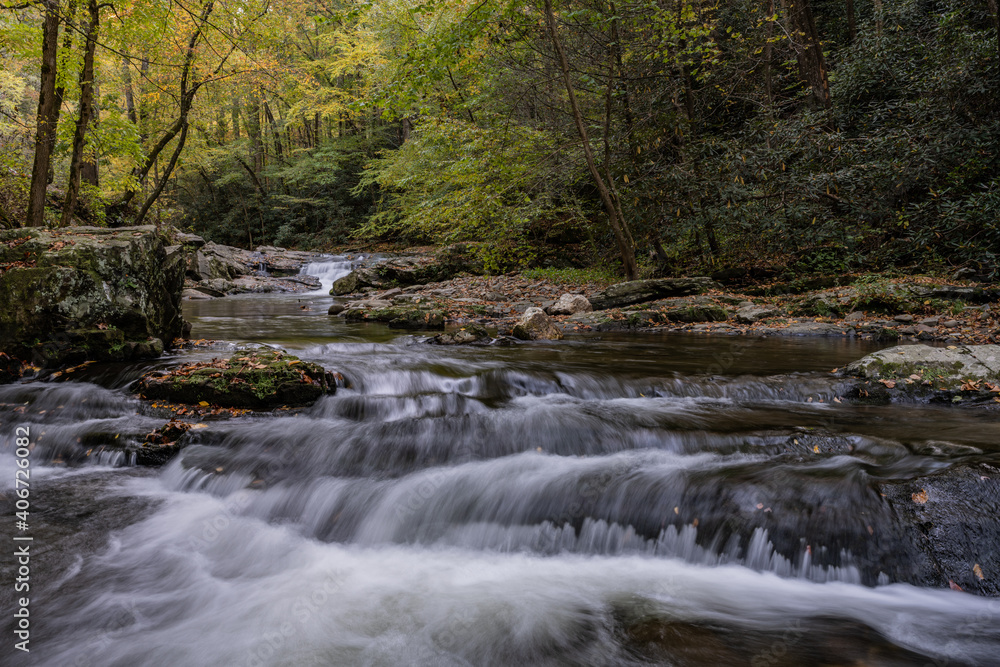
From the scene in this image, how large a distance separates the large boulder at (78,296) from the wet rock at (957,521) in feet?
24.7

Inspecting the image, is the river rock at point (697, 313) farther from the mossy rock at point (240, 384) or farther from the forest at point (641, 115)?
the mossy rock at point (240, 384)

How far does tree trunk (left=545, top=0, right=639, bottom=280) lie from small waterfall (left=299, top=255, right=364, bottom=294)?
12.4m

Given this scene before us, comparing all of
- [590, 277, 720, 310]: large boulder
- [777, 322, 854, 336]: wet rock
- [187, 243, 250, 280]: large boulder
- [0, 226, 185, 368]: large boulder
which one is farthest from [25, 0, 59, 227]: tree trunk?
[777, 322, 854, 336]: wet rock

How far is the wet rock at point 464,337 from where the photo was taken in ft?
28.3

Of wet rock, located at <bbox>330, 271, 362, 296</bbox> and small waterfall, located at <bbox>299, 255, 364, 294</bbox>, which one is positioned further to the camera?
small waterfall, located at <bbox>299, 255, 364, 294</bbox>

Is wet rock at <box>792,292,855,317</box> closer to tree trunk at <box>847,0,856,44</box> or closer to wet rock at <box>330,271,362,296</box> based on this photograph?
tree trunk at <box>847,0,856,44</box>

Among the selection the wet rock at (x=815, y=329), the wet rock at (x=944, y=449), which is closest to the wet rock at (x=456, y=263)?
the wet rock at (x=815, y=329)

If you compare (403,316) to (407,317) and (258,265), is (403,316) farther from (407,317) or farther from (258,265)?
(258,265)

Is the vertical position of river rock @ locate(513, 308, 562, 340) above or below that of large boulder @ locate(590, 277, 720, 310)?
below

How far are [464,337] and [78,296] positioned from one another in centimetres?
510

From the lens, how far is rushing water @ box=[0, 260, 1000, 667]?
2.54 meters

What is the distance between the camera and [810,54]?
459 inches

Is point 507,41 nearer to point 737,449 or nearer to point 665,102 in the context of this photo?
point 665,102

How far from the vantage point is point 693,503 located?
343cm
